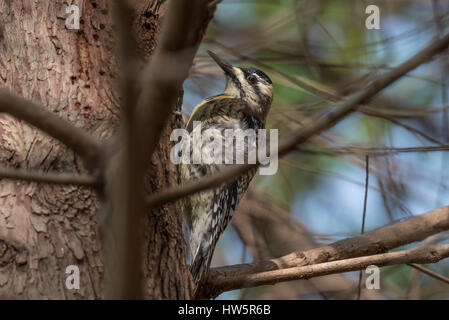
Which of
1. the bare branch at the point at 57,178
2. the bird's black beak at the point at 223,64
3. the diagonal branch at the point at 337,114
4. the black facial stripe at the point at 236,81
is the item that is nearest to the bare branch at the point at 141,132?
the diagonal branch at the point at 337,114

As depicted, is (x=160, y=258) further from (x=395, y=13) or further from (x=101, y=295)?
(x=395, y=13)

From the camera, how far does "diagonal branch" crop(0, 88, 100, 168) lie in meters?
1.25

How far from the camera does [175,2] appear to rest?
1.10 metres

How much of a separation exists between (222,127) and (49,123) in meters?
2.41

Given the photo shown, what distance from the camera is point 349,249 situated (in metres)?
2.76

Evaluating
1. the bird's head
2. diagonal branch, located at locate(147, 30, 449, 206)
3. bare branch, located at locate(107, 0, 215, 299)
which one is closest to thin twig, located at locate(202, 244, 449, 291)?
diagonal branch, located at locate(147, 30, 449, 206)

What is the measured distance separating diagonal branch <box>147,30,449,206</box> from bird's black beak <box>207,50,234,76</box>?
2.62 m

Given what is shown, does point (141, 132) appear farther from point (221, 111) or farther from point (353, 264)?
point (221, 111)

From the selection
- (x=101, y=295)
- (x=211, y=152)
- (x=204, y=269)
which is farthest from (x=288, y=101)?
(x=101, y=295)

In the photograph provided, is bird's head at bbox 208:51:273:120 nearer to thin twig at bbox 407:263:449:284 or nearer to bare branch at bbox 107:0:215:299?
thin twig at bbox 407:263:449:284

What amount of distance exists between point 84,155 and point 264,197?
3550 mm

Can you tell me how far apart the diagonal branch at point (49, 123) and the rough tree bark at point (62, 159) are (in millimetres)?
585

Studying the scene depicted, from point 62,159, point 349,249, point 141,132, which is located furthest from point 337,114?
point 349,249

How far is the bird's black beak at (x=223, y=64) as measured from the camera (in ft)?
12.7
